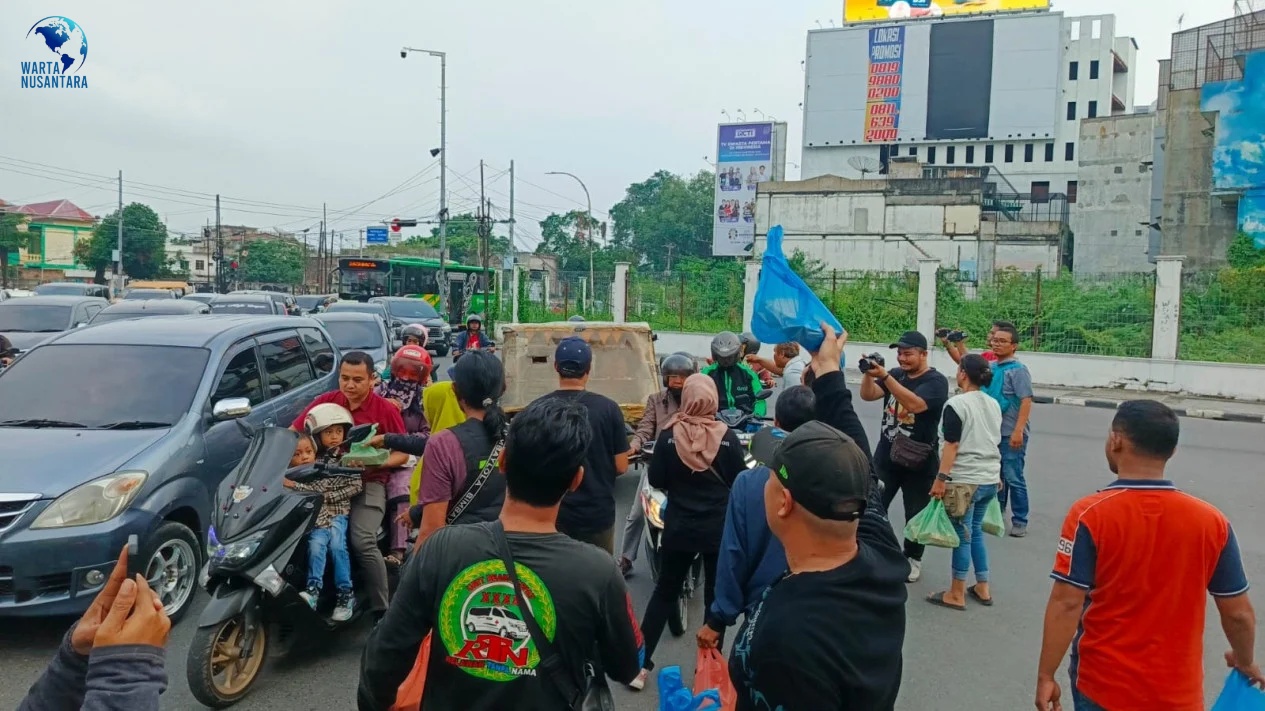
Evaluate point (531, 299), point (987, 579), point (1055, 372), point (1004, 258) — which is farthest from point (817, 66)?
point (987, 579)

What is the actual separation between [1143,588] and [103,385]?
5.72m

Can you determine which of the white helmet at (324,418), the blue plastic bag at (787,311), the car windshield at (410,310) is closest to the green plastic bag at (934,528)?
the blue plastic bag at (787,311)

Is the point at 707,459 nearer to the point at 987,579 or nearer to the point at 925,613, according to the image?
the point at 925,613

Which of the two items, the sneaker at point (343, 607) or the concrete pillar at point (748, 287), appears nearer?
the sneaker at point (343, 607)

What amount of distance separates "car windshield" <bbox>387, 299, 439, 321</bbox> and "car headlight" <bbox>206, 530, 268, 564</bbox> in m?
21.0

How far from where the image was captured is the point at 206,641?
3.98m

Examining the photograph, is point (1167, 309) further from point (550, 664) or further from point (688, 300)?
point (550, 664)

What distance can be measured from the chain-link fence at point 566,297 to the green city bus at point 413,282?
2.09 m

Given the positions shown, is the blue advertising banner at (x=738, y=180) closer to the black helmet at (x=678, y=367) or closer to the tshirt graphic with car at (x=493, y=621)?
the black helmet at (x=678, y=367)

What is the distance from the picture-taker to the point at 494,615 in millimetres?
2107

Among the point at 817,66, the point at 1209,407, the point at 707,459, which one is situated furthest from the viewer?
the point at 817,66

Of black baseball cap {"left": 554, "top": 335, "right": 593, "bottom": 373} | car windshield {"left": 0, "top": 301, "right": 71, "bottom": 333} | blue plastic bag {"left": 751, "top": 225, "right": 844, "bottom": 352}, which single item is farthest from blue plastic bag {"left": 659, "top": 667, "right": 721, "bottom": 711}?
car windshield {"left": 0, "top": 301, "right": 71, "bottom": 333}

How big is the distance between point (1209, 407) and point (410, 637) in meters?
18.9

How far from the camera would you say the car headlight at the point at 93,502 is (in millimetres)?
4617
